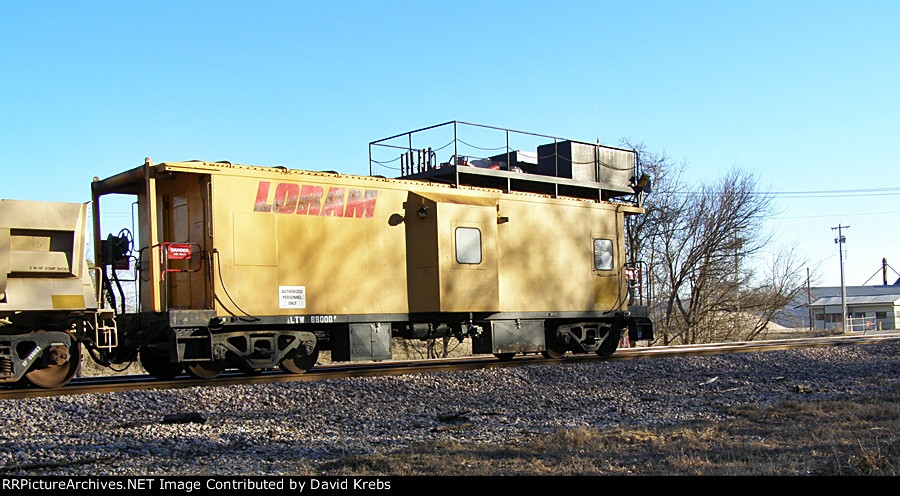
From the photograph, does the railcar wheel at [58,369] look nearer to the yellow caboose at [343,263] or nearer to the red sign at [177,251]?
the yellow caboose at [343,263]

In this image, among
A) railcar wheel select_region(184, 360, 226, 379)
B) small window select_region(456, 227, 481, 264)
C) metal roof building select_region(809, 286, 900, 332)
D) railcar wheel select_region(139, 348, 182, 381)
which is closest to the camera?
railcar wheel select_region(184, 360, 226, 379)

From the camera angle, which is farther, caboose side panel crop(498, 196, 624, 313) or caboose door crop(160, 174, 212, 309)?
caboose side panel crop(498, 196, 624, 313)

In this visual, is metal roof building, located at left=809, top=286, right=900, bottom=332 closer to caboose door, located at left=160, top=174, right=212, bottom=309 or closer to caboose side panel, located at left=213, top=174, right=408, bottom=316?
caboose side panel, located at left=213, top=174, right=408, bottom=316

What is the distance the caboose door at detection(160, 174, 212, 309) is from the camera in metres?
11.6

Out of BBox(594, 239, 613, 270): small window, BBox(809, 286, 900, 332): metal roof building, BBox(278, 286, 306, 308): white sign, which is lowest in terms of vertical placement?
BBox(809, 286, 900, 332): metal roof building

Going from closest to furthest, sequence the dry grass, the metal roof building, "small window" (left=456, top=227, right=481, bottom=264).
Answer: the dry grass
"small window" (left=456, top=227, right=481, bottom=264)
the metal roof building

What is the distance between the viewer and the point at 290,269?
12141 millimetres

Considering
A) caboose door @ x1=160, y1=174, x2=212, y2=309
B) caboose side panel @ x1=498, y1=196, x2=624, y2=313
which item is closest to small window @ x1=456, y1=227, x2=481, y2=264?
caboose side panel @ x1=498, y1=196, x2=624, y2=313

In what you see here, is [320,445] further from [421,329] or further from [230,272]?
[421,329]

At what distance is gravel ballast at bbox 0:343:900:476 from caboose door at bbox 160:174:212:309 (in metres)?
2.26

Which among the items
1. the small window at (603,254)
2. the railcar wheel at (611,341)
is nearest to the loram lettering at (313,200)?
the small window at (603,254)

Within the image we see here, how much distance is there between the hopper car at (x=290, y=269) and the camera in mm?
10805

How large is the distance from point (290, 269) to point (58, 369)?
3404 mm

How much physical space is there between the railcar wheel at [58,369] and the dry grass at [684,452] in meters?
6.12
